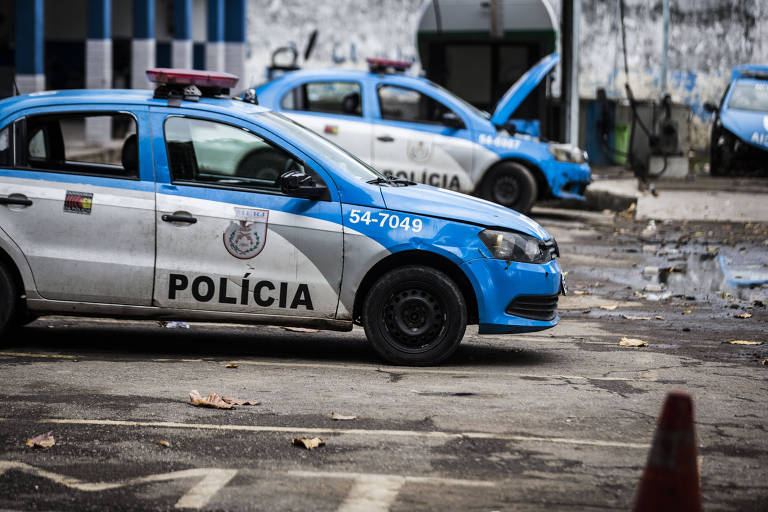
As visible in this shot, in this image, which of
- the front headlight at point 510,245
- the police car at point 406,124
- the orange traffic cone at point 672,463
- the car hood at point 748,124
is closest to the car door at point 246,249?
the front headlight at point 510,245

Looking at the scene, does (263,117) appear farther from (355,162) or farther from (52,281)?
(52,281)

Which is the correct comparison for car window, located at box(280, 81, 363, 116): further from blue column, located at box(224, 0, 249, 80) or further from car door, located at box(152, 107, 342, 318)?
blue column, located at box(224, 0, 249, 80)

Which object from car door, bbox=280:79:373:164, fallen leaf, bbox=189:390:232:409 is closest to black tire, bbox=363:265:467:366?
fallen leaf, bbox=189:390:232:409

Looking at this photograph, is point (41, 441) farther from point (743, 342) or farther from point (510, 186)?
point (510, 186)

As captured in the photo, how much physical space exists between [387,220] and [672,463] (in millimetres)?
3716

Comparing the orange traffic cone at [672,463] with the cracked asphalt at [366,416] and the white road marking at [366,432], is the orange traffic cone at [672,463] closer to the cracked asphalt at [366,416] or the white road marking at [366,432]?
the cracked asphalt at [366,416]

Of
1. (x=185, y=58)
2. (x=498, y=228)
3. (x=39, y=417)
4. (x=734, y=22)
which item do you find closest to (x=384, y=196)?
(x=498, y=228)

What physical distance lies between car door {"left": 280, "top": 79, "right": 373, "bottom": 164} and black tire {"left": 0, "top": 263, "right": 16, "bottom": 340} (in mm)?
7969

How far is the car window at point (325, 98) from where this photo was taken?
1555cm

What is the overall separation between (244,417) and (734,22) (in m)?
30.8

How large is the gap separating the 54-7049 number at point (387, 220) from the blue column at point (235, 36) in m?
29.6

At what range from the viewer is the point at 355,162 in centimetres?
826

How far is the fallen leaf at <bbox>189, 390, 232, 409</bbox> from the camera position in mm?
6371

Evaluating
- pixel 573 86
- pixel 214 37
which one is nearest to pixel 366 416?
pixel 573 86
